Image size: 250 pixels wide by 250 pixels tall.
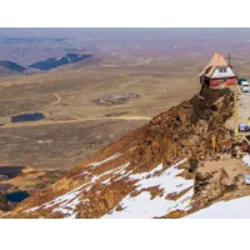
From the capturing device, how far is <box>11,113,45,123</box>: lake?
72.1 metres

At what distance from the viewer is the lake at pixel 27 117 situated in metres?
72.1

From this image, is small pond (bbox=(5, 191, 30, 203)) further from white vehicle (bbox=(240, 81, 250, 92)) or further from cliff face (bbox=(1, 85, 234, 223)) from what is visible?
white vehicle (bbox=(240, 81, 250, 92))

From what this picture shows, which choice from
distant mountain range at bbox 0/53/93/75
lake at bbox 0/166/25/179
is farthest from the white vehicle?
distant mountain range at bbox 0/53/93/75

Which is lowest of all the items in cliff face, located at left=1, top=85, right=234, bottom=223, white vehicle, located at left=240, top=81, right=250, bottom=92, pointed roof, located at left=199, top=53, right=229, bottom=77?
cliff face, located at left=1, top=85, right=234, bottom=223

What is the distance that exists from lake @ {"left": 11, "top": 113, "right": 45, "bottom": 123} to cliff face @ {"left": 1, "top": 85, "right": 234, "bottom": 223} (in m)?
49.8

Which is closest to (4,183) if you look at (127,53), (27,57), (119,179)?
(119,179)

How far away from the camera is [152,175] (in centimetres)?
1794

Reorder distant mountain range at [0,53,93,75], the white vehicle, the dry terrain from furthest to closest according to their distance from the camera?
distant mountain range at [0,53,93,75] < the dry terrain < the white vehicle

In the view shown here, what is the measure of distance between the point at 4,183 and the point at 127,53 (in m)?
143

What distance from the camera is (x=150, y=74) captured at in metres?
119

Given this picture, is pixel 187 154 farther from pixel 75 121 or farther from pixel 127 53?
pixel 127 53

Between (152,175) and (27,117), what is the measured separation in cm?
5906

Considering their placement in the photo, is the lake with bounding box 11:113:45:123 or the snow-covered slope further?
the lake with bounding box 11:113:45:123

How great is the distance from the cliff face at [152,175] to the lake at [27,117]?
49823 mm
